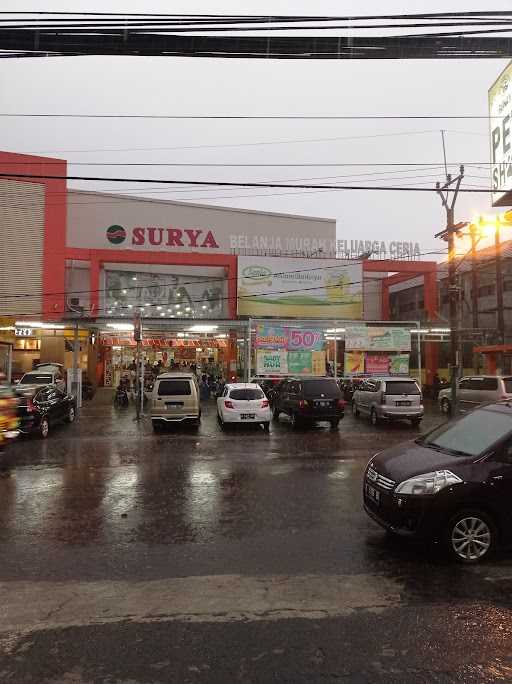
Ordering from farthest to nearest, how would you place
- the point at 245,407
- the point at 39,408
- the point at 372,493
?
the point at 245,407 → the point at 39,408 → the point at 372,493

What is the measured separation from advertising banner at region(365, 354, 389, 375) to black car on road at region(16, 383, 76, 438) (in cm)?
1409

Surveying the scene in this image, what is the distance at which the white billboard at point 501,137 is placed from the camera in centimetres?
1080

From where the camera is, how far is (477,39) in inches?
Answer: 301

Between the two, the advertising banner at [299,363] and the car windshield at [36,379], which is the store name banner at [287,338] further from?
the car windshield at [36,379]

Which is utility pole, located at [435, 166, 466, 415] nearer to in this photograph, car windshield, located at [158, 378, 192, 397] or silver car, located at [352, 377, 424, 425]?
silver car, located at [352, 377, 424, 425]

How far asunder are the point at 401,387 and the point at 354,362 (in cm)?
620

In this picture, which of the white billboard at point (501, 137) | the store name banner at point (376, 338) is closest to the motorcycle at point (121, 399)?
the store name banner at point (376, 338)

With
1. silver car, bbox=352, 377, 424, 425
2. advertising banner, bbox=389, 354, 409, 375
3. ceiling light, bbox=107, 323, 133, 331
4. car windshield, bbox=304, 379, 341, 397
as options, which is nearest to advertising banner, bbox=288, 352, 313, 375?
advertising banner, bbox=389, 354, 409, 375

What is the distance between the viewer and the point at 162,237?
4075 centimetres

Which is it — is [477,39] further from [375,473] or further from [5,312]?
[5,312]

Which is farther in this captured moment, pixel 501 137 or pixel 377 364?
pixel 377 364

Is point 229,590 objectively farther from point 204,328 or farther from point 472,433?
point 204,328

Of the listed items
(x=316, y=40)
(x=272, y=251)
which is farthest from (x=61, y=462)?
(x=272, y=251)

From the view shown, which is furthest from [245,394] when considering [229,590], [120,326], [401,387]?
[229,590]
